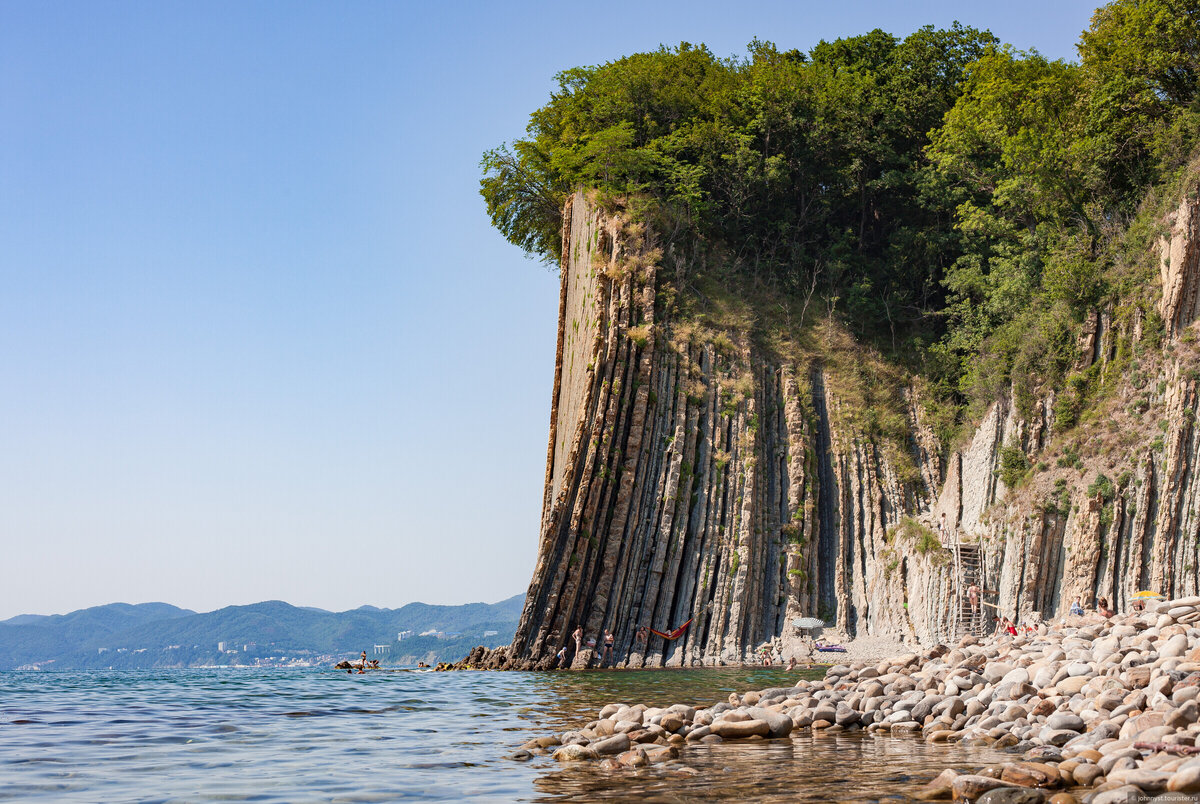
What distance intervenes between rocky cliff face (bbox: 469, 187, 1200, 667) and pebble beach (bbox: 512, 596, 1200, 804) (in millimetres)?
14532

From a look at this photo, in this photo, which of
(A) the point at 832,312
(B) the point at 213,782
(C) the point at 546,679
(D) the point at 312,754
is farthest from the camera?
(A) the point at 832,312

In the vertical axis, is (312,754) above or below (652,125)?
below

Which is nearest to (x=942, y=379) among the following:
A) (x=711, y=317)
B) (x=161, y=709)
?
(x=711, y=317)

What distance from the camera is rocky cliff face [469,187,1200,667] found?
29.6m

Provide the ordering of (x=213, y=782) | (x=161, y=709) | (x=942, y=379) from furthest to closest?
(x=942, y=379), (x=161, y=709), (x=213, y=782)

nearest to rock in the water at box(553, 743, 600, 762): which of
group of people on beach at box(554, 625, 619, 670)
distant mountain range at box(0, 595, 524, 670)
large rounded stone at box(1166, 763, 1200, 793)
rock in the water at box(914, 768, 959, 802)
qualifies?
rock in the water at box(914, 768, 959, 802)

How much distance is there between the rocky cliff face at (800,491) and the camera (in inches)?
1166

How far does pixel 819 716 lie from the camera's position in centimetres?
1392

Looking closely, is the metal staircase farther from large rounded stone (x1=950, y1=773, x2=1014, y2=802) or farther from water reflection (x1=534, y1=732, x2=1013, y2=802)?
large rounded stone (x1=950, y1=773, x2=1014, y2=802)

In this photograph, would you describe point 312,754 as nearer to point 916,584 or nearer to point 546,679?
point 546,679

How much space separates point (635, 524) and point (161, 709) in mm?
20164

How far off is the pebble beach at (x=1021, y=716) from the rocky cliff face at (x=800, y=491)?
14.5m

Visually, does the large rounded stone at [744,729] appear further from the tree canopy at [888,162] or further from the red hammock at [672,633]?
the tree canopy at [888,162]

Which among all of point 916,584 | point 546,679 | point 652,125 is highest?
point 652,125
